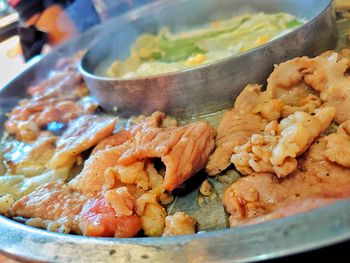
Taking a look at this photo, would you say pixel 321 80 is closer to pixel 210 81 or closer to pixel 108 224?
pixel 210 81

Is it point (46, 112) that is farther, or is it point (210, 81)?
point (46, 112)

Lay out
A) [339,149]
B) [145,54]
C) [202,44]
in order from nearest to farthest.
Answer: [339,149]
[202,44]
[145,54]

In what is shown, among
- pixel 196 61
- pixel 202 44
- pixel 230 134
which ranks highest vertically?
pixel 230 134

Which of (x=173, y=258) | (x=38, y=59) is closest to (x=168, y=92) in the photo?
(x=173, y=258)

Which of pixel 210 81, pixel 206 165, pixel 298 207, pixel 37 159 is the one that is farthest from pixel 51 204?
pixel 298 207

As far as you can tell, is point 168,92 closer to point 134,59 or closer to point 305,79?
point 305,79

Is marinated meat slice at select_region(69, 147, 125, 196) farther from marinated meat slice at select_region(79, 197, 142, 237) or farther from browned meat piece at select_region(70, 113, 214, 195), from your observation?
marinated meat slice at select_region(79, 197, 142, 237)

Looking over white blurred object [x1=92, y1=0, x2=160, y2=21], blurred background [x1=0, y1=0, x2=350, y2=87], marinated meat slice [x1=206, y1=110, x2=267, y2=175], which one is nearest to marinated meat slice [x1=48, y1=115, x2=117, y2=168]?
marinated meat slice [x1=206, y1=110, x2=267, y2=175]
